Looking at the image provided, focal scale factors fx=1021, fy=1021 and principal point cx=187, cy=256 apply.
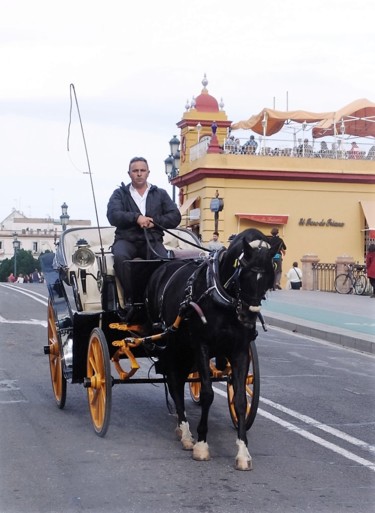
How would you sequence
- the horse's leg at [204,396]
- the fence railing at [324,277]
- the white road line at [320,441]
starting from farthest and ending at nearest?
1. the fence railing at [324,277]
2. the white road line at [320,441]
3. the horse's leg at [204,396]

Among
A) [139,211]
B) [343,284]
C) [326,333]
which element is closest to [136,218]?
[139,211]

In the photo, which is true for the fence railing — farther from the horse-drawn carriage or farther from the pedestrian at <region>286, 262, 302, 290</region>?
the horse-drawn carriage

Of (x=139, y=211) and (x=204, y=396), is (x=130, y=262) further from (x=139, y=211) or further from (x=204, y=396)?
(x=204, y=396)

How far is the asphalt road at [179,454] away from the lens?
6.46 m

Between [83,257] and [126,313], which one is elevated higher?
[83,257]

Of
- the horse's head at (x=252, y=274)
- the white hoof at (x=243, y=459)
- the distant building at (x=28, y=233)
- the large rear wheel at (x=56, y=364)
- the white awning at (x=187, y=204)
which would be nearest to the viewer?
the horse's head at (x=252, y=274)

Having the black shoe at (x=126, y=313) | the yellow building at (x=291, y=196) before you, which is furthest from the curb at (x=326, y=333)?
the yellow building at (x=291, y=196)

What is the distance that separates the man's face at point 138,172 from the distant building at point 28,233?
398ft

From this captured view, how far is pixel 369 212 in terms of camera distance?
43.2 meters

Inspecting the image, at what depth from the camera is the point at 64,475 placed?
7043 mm

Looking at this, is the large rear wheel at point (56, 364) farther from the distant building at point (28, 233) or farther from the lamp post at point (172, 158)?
the distant building at point (28, 233)

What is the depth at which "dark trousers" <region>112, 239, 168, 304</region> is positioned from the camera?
343 inches

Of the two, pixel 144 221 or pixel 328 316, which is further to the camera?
pixel 328 316

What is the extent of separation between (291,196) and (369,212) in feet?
11.2
